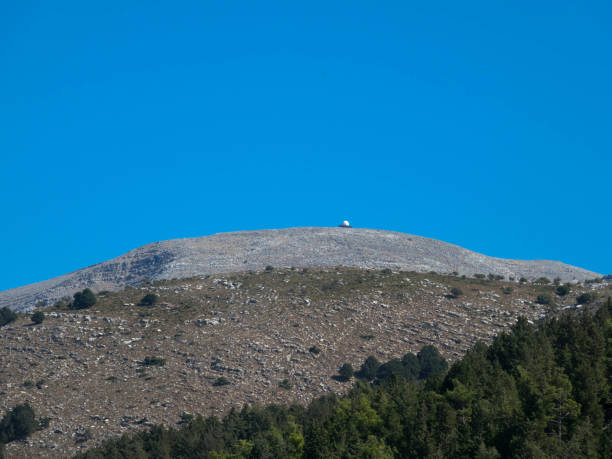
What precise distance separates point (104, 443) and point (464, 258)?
8504cm

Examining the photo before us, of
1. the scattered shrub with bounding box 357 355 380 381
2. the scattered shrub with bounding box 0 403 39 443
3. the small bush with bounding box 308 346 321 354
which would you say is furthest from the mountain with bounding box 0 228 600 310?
the scattered shrub with bounding box 0 403 39 443

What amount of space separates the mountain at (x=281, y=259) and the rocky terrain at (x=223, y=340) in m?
19.3

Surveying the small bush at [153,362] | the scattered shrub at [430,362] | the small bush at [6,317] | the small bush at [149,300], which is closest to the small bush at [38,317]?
the small bush at [6,317]

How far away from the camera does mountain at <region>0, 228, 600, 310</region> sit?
12206cm

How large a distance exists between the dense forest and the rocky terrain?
5283mm

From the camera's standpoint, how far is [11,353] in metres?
Answer: 78.9

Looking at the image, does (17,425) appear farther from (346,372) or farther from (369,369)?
(369,369)

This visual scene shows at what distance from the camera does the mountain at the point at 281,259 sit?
122062 millimetres

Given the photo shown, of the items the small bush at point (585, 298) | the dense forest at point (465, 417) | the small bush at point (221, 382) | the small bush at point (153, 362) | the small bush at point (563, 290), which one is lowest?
the dense forest at point (465, 417)

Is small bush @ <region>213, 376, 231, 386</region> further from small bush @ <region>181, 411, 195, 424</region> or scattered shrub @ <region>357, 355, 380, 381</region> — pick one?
scattered shrub @ <region>357, 355, 380, 381</region>

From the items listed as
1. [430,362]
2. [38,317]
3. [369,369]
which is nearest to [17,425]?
[38,317]

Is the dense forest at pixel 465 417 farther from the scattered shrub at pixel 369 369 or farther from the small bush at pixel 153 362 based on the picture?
the small bush at pixel 153 362

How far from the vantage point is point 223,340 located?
8169 cm

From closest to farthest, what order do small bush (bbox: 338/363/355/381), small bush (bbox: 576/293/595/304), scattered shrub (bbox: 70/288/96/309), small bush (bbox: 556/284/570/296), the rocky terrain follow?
1. the rocky terrain
2. small bush (bbox: 338/363/355/381)
3. small bush (bbox: 576/293/595/304)
4. scattered shrub (bbox: 70/288/96/309)
5. small bush (bbox: 556/284/570/296)
